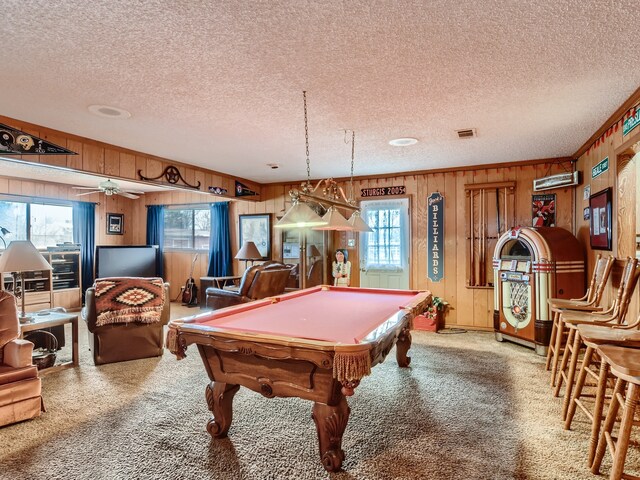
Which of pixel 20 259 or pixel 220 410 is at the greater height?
pixel 20 259

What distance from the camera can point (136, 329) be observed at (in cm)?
400

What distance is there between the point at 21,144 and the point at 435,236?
512cm

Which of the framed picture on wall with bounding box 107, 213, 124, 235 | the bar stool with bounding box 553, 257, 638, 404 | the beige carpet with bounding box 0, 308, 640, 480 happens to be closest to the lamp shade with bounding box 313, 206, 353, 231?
the beige carpet with bounding box 0, 308, 640, 480

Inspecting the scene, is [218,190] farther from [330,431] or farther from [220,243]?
[330,431]

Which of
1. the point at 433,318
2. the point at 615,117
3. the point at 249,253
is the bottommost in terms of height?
the point at 433,318

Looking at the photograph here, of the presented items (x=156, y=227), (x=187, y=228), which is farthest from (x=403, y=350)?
(x=156, y=227)

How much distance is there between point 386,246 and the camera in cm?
604

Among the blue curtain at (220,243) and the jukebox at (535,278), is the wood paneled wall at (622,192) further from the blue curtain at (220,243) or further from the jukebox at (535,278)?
the blue curtain at (220,243)

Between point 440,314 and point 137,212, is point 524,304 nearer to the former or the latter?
point 440,314

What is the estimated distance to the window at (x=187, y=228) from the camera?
788 cm

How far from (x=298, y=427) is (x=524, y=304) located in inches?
128

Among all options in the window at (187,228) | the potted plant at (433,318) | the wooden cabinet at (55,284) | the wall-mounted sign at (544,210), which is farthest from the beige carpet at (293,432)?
the window at (187,228)

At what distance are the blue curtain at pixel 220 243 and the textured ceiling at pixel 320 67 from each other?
3.46m

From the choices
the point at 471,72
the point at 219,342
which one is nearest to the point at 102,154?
the point at 219,342
